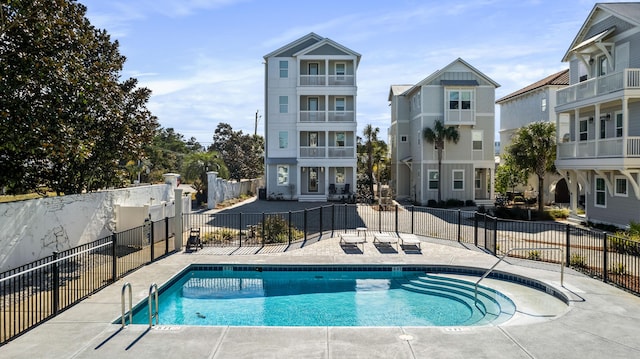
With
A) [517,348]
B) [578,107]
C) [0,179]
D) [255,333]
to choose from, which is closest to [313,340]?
[255,333]

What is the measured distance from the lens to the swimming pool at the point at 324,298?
1073 centimetres

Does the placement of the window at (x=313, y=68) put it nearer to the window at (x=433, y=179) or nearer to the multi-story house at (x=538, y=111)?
the window at (x=433, y=179)

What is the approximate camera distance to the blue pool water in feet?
35.1

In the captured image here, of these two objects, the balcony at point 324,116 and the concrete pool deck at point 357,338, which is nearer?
the concrete pool deck at point 357,338

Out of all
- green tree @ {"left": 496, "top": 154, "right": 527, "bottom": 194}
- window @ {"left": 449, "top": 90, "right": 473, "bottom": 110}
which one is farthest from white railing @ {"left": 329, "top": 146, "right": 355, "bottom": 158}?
green tree @ {"left": 496, "top": 154, "right": 527, "bottom": 194}

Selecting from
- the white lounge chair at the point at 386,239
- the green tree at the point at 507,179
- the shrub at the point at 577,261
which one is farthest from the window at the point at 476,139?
the shrub at the point at 577,261

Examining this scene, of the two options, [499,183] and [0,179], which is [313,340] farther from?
[499,183]

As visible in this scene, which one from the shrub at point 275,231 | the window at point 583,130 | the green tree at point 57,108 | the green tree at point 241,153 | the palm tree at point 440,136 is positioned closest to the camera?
the green tree at point 57,108

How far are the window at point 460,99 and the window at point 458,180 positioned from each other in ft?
15.8

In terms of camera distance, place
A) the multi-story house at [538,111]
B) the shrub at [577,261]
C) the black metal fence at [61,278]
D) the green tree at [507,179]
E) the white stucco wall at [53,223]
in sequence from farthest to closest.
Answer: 1. the green tree at [507,179]
2. the multi-story house at [538,111]
3. the shrub at [577,261]
4. the white stucco wall at [53,223]
5. the black metal fence at [61,278]

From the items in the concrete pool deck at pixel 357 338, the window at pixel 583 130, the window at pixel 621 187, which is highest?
the window at pixel 583 130

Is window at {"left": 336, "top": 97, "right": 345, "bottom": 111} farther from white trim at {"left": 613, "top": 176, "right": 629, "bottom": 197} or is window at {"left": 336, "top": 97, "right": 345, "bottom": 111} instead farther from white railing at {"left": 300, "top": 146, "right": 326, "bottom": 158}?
white trim at {"left": 613, "top": 176, "right": 629, "bottom": 197}

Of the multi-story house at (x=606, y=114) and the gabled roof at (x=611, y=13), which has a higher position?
the gabled roof at (x=611, y=13)

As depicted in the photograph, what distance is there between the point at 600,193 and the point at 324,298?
18.3 metres
